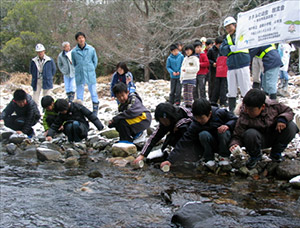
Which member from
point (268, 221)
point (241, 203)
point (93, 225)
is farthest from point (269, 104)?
point (93, 225)

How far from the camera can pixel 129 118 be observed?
14.3ft

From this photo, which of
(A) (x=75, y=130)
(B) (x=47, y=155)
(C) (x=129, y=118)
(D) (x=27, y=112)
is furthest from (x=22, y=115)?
(C) (x=129, y=118)

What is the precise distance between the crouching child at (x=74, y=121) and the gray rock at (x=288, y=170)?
8.93 feet

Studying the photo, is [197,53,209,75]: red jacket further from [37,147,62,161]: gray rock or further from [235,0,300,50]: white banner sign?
[37,147,62,161]: gray rock

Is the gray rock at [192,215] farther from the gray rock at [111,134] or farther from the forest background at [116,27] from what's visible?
the forest background at [116,27]

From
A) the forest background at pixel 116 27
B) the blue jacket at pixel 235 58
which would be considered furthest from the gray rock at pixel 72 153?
the forest background at pixel 116 27

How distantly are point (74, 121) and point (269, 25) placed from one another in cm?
320

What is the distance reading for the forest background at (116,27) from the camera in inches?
553

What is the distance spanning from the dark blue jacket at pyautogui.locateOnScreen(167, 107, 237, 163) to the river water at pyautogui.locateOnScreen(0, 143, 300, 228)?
231 mm

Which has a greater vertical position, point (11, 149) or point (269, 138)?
point (269, 138)

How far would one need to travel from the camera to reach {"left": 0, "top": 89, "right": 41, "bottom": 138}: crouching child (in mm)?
5309

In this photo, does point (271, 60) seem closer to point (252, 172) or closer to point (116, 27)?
point (252, 172)

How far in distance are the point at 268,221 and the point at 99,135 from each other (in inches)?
143

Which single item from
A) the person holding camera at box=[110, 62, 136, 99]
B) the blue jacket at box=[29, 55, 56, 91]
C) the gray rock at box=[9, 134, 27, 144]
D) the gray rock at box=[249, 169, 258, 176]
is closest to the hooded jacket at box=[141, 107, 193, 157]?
the gray rock at box=[249, 169, 258, 176]
